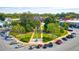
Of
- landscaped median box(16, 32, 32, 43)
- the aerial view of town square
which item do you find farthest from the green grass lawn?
landscaped median box(16, 32, 32, 43)

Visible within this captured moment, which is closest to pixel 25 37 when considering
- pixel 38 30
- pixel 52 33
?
pixel 38 30

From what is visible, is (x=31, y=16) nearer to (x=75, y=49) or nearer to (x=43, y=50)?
(x=43, y=50)

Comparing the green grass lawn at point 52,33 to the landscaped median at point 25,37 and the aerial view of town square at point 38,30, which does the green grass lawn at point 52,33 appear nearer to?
the aerial view of town square at point 38,30

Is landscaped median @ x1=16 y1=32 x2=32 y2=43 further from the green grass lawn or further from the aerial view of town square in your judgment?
the green grass lawn

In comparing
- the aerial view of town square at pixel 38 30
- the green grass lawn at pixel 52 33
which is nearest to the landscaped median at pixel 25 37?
the aerial view of town square at pixel 38 30

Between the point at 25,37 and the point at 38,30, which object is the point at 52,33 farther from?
the point at 25,37

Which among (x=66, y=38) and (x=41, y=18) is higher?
(x=41, y=18)
